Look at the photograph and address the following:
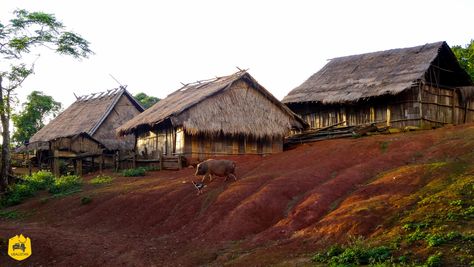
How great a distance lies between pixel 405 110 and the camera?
90.1 ft

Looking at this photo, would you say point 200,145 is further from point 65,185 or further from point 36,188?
point 36,188

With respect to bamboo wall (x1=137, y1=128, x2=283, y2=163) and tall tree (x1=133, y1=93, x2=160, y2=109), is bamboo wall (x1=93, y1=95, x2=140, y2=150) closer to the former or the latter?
bamboo wall (x1=137, y1=128, x2=283, y2=163)

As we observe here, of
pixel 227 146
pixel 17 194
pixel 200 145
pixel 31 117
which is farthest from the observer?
pixel 31 117

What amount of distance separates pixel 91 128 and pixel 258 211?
73.2 ft

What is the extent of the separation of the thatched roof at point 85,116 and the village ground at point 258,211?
13.9 metres

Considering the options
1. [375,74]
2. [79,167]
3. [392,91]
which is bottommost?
[79,167]

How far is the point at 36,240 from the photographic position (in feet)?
45.8

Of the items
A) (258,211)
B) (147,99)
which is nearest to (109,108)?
(147,99)

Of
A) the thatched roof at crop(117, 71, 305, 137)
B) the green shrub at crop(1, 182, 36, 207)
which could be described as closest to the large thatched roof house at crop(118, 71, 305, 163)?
the thatched roof at crop(117, 71, 305, 137)

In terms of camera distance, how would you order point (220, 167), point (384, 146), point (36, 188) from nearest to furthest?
1. point (220, 167)
2. point (384, 146)
3. point (36, 188)

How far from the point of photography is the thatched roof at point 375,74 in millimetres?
27078

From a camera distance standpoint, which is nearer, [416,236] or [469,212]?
[416,236]

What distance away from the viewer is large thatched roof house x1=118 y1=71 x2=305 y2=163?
2428cm

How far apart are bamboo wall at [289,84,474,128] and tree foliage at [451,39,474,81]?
490 centimetres
